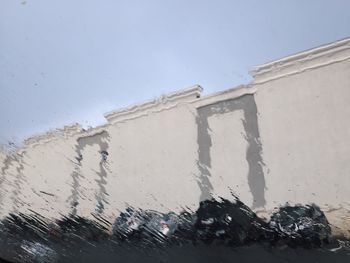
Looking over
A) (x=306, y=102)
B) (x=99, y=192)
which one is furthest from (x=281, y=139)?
(x=99, y=192)

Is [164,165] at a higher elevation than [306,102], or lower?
lower

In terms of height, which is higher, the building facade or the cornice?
the cornice

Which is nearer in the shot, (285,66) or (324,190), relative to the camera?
(324,190)

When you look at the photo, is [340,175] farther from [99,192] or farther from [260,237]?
[99,192]

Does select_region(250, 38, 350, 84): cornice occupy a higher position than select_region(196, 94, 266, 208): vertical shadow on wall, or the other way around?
select_region(250, 38, 350, 84): cornice

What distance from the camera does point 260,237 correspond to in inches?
52.4

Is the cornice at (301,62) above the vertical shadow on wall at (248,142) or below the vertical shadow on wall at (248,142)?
above

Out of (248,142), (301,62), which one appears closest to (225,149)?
(248,142)

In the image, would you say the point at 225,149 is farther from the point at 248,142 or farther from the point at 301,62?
the point at 301,62

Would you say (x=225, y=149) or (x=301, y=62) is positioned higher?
(x=301, y=62)

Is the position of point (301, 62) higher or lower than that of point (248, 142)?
higher

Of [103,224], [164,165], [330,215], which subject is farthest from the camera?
[103,224]

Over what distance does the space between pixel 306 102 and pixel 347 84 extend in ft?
0.37

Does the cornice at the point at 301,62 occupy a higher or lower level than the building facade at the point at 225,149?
higher
